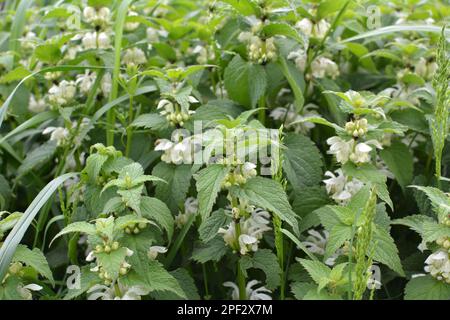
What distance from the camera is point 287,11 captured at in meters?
1.87

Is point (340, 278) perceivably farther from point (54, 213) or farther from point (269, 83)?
point (54, 213)

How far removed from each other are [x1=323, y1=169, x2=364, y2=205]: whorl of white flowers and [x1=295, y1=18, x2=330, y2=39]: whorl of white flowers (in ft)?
1.91

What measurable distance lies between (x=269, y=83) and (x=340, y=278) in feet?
2.56

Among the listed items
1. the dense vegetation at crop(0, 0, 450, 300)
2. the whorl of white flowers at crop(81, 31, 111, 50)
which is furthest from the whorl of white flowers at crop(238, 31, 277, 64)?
the whorl of white flowers at crop(81, 31, 111, 50)

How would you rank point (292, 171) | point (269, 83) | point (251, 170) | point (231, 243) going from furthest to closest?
point (269, 83) → point (292, 171) → point (231, 243) → point (251, 170)

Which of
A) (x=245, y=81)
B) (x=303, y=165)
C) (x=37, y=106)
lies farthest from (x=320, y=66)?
(x=37, y=106)

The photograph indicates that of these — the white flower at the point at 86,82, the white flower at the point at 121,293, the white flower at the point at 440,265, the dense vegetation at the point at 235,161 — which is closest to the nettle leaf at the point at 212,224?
the dense vegetation at the point at 235,161

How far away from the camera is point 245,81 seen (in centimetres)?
189

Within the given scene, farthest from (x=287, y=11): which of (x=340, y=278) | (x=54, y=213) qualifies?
(x=54, y=213)

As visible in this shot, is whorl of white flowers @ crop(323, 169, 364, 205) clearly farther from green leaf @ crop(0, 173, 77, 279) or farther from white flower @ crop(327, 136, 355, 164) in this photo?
green leaf @ crop(0, 173, 77, 279)

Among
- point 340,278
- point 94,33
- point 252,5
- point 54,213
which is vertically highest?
point 252,5

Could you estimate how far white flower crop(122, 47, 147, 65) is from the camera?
7.25 feet

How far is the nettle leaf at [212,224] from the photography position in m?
1.55

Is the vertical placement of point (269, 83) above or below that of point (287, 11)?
below
